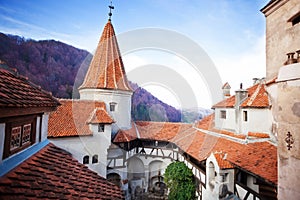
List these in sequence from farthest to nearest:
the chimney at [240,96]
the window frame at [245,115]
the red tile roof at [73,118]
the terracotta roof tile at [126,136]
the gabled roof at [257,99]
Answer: the terracotta roof tile at [126,136] → the red tile roof at [73,118] → the chimney at [240,96] → the window frame at [245,115] → the gabled roof at [257,99]

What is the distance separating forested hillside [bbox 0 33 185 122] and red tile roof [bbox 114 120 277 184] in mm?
7061

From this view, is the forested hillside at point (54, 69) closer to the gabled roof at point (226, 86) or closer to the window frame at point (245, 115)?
the gabled roof at point (226, 86)

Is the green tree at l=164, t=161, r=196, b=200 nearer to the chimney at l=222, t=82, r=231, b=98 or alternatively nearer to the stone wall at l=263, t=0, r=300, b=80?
the chimney at l=222, t=82, r=231, b=98

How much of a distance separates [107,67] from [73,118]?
5.27 meters

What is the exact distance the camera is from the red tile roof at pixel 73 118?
11581 millimetres

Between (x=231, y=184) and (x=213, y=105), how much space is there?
7.00 meters

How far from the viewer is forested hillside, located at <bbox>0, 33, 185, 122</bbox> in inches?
1080

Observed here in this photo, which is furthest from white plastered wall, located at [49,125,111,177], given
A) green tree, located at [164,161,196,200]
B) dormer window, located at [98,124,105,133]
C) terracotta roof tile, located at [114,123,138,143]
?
green tree, located at [164,161,196,200]

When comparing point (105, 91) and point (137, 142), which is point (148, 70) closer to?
point (105, 91)

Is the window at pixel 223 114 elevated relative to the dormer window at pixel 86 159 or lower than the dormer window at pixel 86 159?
elevated

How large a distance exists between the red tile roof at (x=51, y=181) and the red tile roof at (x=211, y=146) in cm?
→ 518

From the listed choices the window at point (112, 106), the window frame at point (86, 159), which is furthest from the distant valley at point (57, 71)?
the window frame at point (86, 159)

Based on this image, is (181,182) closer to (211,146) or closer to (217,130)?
(211,146)

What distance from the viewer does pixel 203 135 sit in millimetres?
13555
